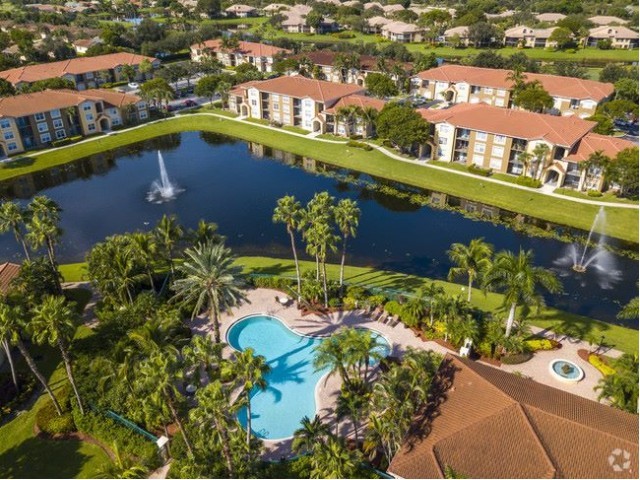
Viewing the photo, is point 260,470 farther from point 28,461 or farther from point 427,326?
point 427,326

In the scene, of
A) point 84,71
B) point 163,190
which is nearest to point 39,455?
point 163,190

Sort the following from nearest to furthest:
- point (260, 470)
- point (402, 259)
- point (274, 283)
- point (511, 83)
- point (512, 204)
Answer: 1. point (260, 470)
2. point (274, 283)
3. point (402, 259)
4. point (512, 204)
5. point (511, 83)

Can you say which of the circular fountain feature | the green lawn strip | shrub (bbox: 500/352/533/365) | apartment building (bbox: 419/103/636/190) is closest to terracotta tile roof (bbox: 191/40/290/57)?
the green lawn strip

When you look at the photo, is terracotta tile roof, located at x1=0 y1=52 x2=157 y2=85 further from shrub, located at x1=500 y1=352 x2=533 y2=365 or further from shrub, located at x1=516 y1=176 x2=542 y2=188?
shrub, located at x1=500 y1=352 x2=533 y2=365

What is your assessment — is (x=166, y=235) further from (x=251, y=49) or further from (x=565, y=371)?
(x=251, y=49)

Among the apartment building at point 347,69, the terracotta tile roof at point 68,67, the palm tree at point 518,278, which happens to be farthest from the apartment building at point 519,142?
the terracotta tile roof at point 68,67

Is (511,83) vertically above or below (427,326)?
above

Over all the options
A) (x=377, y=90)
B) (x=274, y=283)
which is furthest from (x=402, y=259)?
(x=377, y=90)
